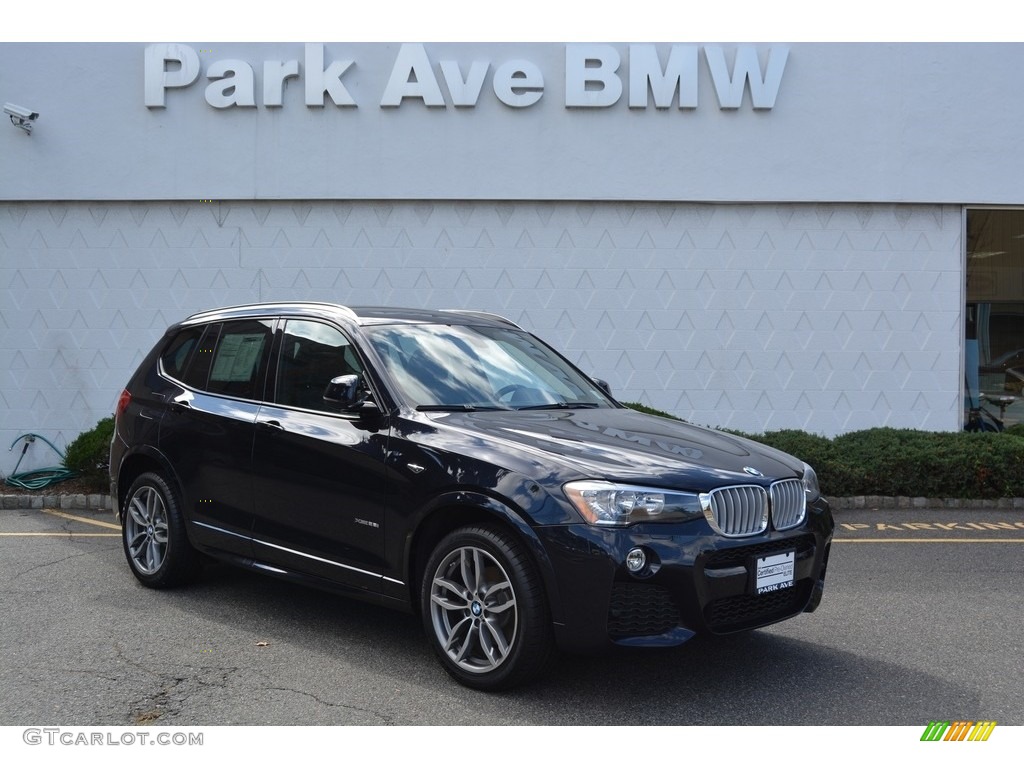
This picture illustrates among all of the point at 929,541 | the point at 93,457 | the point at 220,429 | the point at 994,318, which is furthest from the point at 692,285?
the point at 220,429

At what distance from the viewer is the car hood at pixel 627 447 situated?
14.9 feet

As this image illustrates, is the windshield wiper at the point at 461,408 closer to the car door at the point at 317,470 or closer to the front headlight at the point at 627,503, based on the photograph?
the car door at the point at 317,470

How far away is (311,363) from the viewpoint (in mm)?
5895

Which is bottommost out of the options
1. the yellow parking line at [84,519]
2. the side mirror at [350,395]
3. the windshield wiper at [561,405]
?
the yellow parking line at [84,519]

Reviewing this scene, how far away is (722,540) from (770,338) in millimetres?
8661

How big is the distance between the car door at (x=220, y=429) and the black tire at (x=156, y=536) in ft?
0.57

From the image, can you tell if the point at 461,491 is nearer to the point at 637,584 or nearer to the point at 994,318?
the point at 637,584

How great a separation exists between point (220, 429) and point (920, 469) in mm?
7477

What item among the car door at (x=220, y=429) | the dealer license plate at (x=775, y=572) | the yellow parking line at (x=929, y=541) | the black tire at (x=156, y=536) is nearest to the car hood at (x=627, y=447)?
the dealer license plate at (x=775, y=572)

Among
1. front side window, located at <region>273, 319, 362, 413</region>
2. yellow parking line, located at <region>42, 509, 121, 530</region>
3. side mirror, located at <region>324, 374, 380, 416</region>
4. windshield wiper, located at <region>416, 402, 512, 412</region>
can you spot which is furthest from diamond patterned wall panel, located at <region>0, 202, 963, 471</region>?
side mirror, located at <region>324, 374, 380, 416</region>

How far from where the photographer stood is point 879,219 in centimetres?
1278

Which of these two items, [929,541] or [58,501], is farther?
[58,501]
